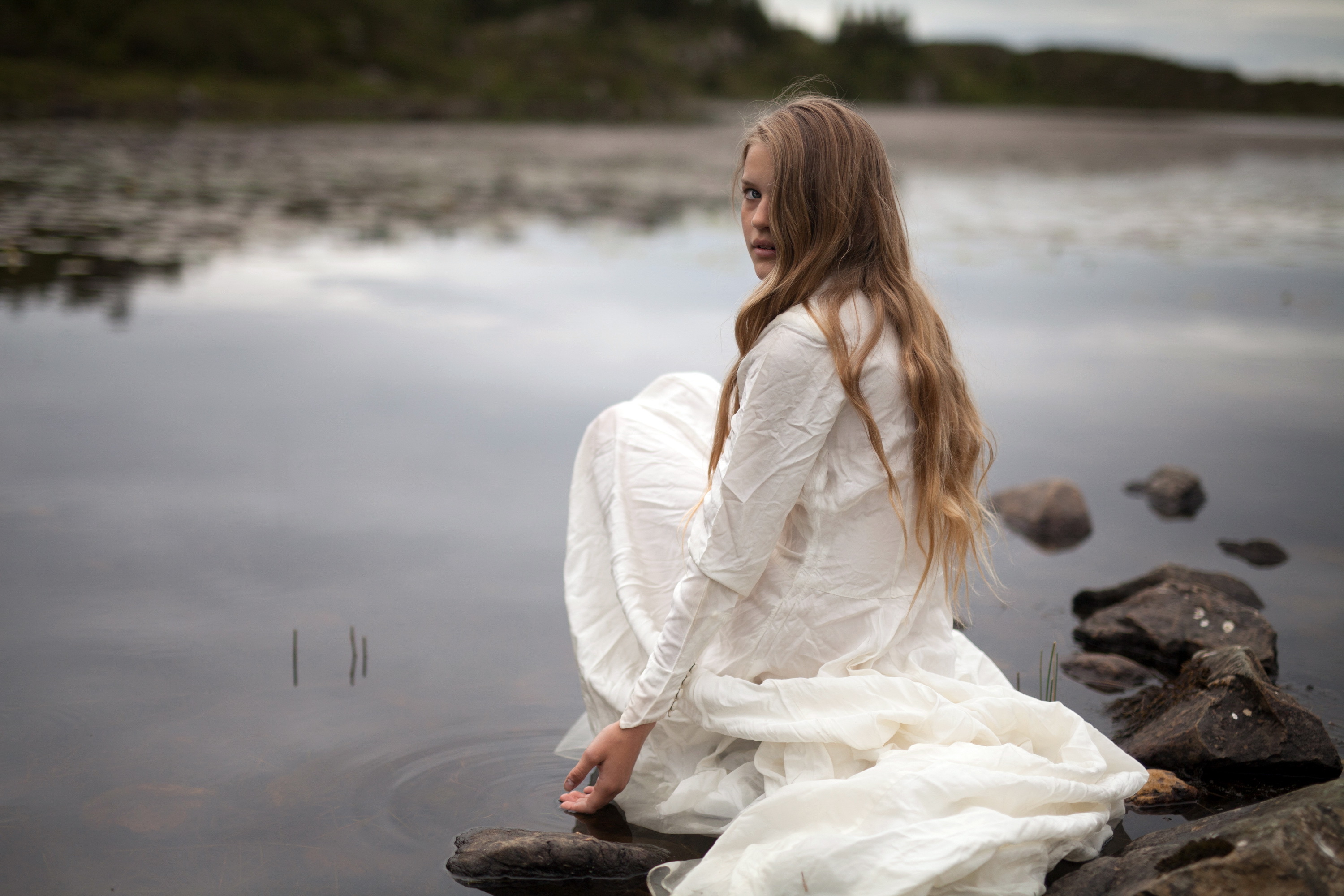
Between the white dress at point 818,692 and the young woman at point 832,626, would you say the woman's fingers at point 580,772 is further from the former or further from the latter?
the white dress at point 818,692

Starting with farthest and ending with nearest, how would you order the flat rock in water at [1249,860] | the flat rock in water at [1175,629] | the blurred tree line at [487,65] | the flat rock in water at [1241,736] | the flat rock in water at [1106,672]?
1. the blurred tree line at [487,65]
2. the flat rock in water at [1175,629]
3. the flat rock in water at [1106,672]
4. the flat rock in water at [1241,736]
5. the flat rock in water at [1249,860]

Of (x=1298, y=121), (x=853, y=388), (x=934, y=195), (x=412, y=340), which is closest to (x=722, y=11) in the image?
(x=1298, y=121)

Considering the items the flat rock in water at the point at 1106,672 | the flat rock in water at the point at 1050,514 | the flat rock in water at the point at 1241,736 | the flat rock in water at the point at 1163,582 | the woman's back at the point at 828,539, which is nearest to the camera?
the woman's back at the point at 828,539

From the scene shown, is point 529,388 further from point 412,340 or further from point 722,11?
point 722,11

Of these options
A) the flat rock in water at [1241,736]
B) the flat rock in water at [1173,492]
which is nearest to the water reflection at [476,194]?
the flat rock in water at [1173,492]

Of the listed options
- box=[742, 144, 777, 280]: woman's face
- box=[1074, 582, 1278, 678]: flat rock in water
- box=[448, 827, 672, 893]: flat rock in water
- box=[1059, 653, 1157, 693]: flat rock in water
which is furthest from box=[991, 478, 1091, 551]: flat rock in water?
box=[448, 827, 672, 893]: flat rock in water

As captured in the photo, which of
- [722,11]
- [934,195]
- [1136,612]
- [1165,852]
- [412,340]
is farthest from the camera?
[722,11]

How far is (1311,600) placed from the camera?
4363 millimetres

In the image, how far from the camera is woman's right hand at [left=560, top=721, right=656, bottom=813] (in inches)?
96.0

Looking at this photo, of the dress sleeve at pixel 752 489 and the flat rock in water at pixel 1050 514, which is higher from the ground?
the dress sleeve at pixel 752 489

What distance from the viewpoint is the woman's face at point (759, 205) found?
2451 mm

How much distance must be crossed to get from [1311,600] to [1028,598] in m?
1.10

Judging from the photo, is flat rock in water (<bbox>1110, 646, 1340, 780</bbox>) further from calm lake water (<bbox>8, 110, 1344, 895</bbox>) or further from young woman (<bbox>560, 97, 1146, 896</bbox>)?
young woman (<bbox>560, 97, 1146, 896</bbox>)

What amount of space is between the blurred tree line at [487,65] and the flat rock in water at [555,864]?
180 centimetres
